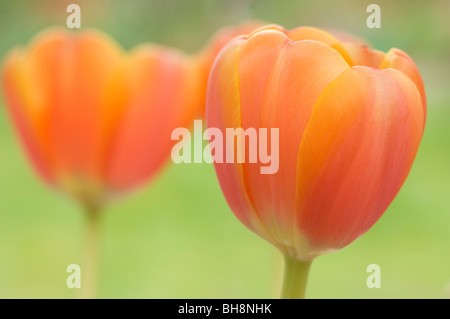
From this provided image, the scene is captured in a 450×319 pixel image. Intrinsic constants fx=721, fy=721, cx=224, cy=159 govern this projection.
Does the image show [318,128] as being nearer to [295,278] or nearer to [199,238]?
[295,278]

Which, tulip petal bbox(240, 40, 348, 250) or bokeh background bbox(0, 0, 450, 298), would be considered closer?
tulip petal bbox(240, 40, 348, 250)

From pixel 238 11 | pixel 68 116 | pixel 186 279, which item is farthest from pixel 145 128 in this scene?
pixel 238 11

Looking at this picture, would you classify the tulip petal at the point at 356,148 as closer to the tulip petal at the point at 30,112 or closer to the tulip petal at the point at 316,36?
the tulip petal at the point at 316,36

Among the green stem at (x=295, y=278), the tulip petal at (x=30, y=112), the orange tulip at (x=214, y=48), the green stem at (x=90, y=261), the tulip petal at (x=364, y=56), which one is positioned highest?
the orange tulip at (x=214, y=48)

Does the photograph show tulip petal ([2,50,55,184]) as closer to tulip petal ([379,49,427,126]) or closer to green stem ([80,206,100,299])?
green stem ([80,206,100,299])

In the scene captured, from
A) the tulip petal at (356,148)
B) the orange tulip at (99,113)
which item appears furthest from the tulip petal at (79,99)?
the tulip petal at (356,148)

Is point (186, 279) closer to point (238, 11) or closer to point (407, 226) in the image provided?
point (407, 226)

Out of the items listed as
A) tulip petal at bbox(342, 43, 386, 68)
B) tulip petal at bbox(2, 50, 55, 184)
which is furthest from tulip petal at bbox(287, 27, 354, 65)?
tulip petal at bbox(2, 50, 55, 184)
